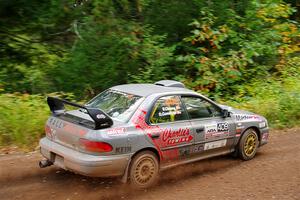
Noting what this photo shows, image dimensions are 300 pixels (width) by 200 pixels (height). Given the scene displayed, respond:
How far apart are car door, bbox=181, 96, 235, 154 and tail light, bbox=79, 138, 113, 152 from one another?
1.73m

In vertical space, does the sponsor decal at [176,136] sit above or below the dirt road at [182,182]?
above

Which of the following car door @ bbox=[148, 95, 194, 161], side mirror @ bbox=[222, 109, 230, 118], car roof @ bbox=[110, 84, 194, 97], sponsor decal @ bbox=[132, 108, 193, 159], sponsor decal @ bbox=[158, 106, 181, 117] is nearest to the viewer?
sponsor decal @ bbox=[132, 108, 193, 159]

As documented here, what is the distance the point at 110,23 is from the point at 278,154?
6.68 m

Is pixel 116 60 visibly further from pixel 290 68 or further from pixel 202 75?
pixel 290 68

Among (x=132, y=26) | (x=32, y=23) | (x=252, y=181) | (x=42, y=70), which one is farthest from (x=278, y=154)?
(x=32, y=23)

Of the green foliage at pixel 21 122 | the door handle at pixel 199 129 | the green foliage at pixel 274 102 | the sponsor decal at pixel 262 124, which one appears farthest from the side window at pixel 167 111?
the green foliage at pixel 274 102

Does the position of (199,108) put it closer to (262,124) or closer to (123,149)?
(262,124)

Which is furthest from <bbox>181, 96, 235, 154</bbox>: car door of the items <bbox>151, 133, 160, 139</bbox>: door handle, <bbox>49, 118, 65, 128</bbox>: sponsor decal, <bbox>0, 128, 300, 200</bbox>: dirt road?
<bbox>49, 118, 65, 128</bbox>: sponsor decal

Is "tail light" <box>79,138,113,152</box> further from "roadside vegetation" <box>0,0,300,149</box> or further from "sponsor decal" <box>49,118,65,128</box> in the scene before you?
"roadside vegetation" <box>0,0,300,149</box>

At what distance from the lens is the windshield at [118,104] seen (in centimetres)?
612

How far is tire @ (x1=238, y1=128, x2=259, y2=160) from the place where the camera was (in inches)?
294

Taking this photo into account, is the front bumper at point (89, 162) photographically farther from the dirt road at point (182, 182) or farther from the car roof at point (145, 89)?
the car roof at point (145, 89)

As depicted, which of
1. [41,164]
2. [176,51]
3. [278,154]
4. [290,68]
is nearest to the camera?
[41,164]

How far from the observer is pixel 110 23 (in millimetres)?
12188
